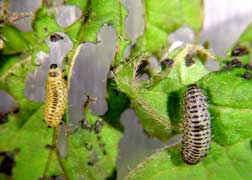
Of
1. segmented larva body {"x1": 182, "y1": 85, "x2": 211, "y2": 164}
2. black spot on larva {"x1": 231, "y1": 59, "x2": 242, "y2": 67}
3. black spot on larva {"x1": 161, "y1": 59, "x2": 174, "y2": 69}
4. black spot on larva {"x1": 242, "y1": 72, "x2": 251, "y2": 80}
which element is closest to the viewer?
segmented larva body {"x1": 182, "y1": 85, "x2": 211, "y2": 164}

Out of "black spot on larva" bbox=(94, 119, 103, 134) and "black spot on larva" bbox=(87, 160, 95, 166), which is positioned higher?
"black spot on larva" bbox=(94, 119, 103, 134)

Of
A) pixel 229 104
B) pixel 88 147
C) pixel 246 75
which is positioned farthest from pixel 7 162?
pixel 246 75

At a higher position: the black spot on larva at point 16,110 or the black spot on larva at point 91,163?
the black spot on larva at point 16,110

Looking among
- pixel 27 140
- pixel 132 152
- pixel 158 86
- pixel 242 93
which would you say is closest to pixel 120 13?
pixel 158 86

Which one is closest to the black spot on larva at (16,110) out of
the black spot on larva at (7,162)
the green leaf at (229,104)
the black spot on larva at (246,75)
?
the black spot on larva at (7,162)

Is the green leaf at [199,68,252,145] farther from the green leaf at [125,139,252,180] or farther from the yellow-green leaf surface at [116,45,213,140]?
the yellow-green leaf surface at [116,45,213,140]

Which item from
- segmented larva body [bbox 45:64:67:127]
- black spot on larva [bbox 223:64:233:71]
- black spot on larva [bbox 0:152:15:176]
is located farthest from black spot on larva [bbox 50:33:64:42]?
black spot on larva [bbox 223:64:233:71]

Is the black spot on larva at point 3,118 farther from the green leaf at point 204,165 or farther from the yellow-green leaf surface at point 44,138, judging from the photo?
the green leaf at point 204,165
